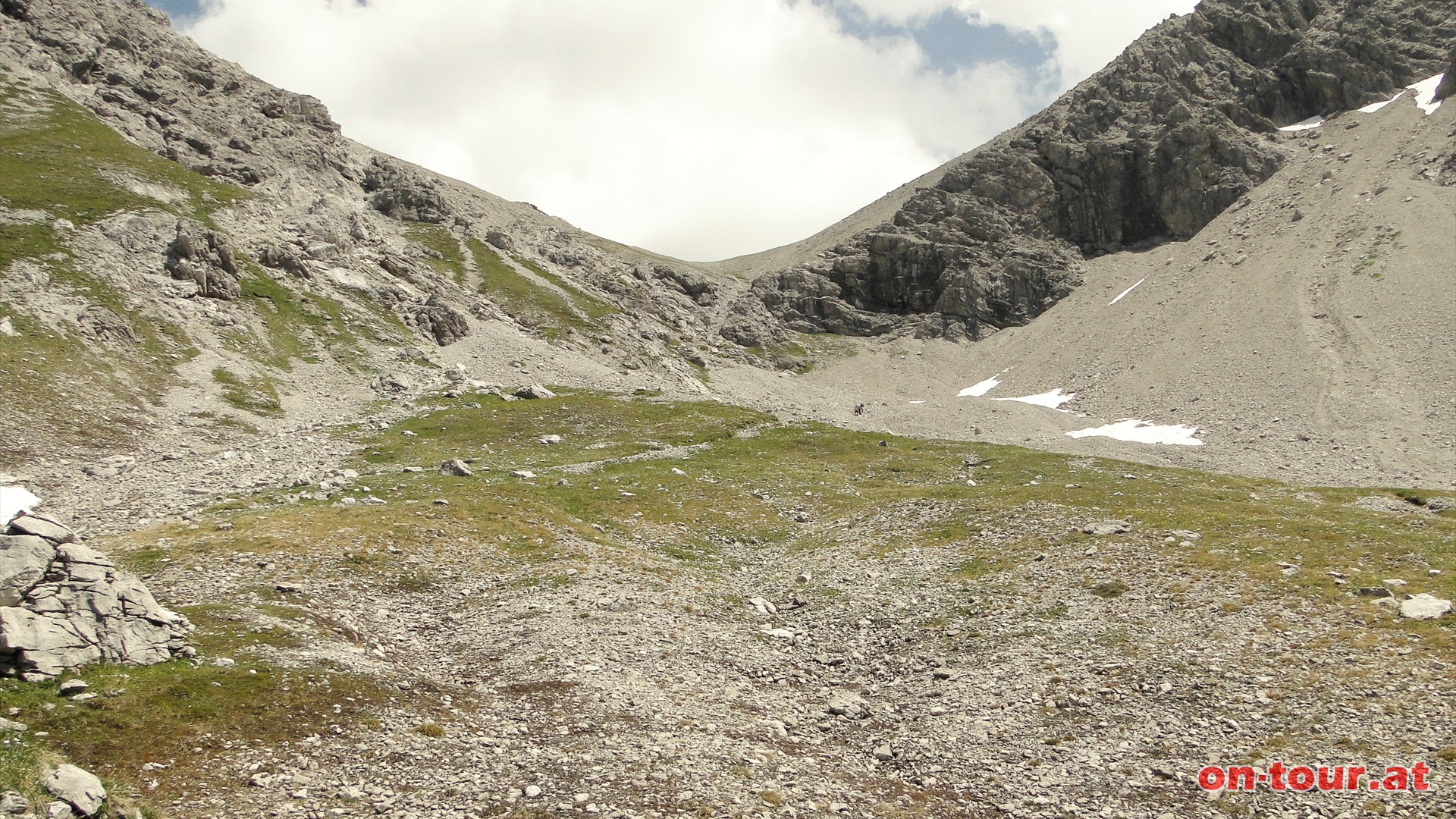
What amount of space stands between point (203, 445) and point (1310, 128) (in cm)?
24074

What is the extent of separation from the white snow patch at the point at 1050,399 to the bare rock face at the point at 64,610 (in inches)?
5325

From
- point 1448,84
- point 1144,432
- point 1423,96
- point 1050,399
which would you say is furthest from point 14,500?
point 1423,96

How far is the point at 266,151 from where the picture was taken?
138m

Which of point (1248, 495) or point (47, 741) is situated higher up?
point (47, 741)

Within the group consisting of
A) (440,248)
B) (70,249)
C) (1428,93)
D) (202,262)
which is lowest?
(202,262)

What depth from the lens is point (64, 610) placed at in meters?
19.3

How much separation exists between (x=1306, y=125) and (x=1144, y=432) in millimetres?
143848

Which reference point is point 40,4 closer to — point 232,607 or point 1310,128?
point 232,607

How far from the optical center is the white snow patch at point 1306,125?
7411 inches

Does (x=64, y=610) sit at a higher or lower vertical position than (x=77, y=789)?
higher

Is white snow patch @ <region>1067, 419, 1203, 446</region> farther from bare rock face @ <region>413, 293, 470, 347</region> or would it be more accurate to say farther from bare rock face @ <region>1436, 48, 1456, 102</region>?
bare rock face @ <region>1436, 48, 1456, 102</region>

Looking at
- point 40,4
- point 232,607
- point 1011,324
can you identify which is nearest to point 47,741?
point 232,607

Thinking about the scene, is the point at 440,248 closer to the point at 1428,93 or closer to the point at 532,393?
the point at 532,393

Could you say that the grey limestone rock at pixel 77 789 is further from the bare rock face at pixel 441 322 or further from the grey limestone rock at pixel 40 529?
the bare rock face at pixel 441 322
